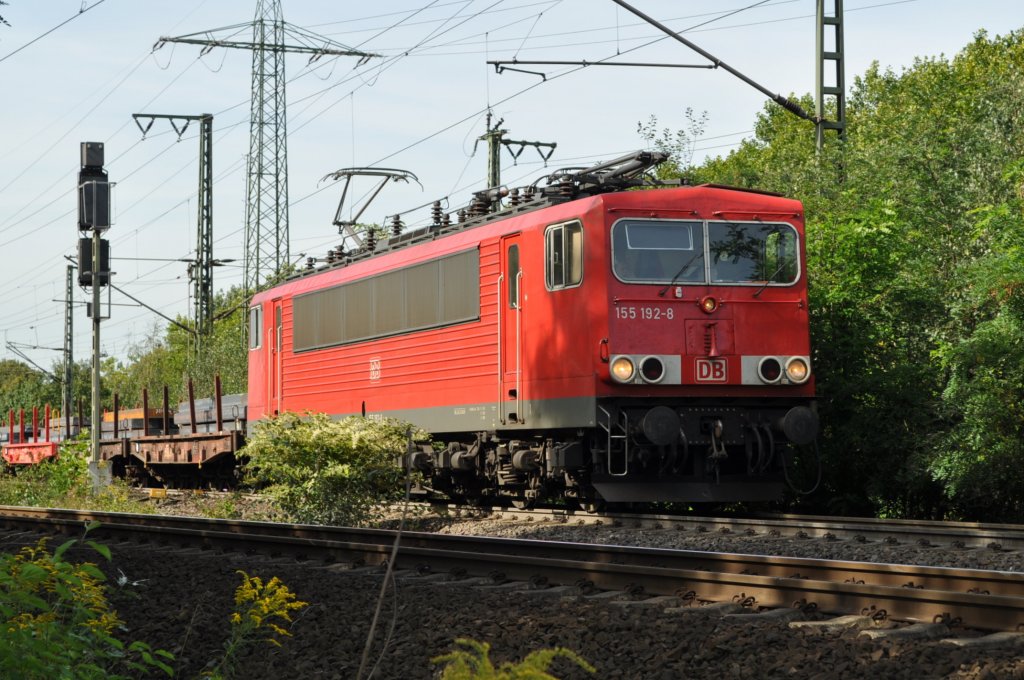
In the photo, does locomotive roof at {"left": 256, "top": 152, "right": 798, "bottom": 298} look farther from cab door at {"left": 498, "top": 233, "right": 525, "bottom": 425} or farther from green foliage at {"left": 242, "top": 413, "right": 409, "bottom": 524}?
green foliage at {"left": 242, "top": 413, "right": 409, "bottom": 524}

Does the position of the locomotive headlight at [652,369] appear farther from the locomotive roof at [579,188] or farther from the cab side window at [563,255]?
the locomotive roof at [579,188]

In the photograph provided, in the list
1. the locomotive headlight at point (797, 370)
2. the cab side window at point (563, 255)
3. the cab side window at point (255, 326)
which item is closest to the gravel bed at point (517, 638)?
the cab side window at point (563, 255)

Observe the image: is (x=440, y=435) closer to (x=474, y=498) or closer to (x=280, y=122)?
(x=474, y=498)

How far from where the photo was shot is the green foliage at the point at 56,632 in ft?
17.0

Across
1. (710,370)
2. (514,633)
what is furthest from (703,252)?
(514,633)

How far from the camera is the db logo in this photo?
13531mm

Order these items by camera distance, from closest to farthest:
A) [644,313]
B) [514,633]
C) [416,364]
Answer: [514,633] < [644,313] < [416,364]

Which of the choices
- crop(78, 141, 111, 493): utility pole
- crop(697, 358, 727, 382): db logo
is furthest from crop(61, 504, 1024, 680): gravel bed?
crop(78, 141, 111, 493): utility pole

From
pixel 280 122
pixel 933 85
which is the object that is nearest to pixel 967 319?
pixel 280 122

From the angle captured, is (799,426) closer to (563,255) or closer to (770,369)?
(770,369)

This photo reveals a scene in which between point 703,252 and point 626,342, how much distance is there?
1.42 m

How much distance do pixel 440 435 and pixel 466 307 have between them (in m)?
1.90

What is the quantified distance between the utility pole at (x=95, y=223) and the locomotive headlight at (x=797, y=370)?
1260 centimetres

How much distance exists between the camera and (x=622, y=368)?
13.2m
